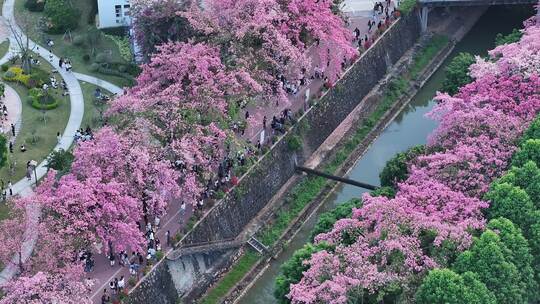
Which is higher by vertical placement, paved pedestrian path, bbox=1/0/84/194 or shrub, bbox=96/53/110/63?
shrub, bbox=96/53/110/63

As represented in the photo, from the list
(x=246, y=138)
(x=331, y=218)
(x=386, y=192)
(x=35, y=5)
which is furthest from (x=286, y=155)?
(x=35, y=5)

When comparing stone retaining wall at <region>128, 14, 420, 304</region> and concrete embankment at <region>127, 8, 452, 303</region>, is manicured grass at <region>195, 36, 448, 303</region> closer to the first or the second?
concrete embankment at <region>127, 8, 452, 303</region>

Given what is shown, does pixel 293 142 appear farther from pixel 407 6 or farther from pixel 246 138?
pixel 407 6

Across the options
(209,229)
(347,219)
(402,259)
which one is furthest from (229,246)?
(402,259)

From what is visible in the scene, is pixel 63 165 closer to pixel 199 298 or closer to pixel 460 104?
pixel 199 298

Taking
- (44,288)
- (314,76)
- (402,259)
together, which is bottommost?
(44,288)

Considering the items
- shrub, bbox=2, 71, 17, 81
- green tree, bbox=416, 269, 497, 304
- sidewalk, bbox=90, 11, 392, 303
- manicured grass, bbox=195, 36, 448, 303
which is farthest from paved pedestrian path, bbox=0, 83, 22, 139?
green tree, bbox=416, 269, 497, 304

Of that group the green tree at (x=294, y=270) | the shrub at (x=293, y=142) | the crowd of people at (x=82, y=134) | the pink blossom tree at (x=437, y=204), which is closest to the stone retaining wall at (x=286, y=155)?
the shrub at (x=293, y=142)
